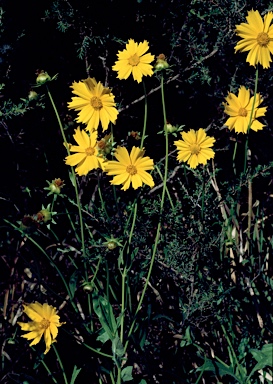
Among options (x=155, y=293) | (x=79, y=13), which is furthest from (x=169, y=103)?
(x=155, y=293)

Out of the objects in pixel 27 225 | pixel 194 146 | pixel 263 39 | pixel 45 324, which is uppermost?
pixel 263 39

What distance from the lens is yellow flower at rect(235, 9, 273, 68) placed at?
116 cm

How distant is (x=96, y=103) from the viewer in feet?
3.88

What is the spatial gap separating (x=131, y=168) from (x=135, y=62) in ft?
0.92

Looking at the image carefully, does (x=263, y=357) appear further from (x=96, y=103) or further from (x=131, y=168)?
(x=96, y=103)

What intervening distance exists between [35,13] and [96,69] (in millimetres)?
263

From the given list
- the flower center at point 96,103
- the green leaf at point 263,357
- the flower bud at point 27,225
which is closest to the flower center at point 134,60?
the flower center at point 96,103

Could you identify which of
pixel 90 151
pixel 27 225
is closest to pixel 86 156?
pixel 90 151

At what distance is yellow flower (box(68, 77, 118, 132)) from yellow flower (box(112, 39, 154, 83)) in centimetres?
7

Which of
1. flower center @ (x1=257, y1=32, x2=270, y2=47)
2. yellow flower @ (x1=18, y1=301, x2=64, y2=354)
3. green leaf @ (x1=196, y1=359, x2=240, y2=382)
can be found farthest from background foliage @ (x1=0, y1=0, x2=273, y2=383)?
flower center @ (x1=257, y1=32, x2=270, y2=47)

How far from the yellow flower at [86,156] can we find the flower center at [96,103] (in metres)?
0.06

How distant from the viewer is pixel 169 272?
1387 millimetres

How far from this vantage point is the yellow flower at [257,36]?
3.82 feet

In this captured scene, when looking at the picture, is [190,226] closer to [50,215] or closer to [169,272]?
[169,272]
